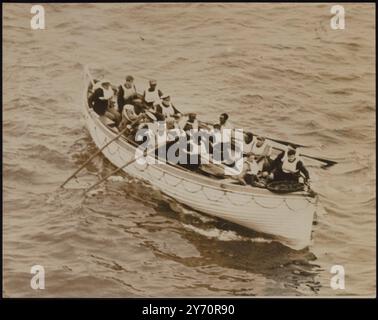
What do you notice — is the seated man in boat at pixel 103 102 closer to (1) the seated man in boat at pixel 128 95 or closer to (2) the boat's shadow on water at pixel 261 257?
(1) the seated man in boat at pixel 128 95

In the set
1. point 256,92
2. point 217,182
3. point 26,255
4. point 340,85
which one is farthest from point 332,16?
point 26,255

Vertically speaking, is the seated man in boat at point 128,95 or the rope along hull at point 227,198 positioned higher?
the seated man in boat at point 128,95

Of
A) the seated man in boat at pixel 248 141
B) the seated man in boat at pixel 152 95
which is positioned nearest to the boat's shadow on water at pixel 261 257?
the seated man in boat at pixel 248 141

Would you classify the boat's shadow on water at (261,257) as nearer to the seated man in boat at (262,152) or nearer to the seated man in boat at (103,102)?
the seated man in boat at (262,152)

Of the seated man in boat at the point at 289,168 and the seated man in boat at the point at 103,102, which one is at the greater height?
the seated man in boat at the point at 103,102

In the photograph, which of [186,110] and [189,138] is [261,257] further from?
[186,110]

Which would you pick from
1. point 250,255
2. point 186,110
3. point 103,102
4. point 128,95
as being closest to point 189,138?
point 186,110

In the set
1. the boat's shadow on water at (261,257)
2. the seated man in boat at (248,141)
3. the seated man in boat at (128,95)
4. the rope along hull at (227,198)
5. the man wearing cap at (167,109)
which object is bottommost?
the boat's shadow on water at (261,257)

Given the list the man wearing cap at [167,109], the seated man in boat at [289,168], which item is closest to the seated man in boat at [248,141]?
the seated man in boat at [289,168]

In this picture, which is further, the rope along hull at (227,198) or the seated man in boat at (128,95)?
the seated man in boat at (128,95)
